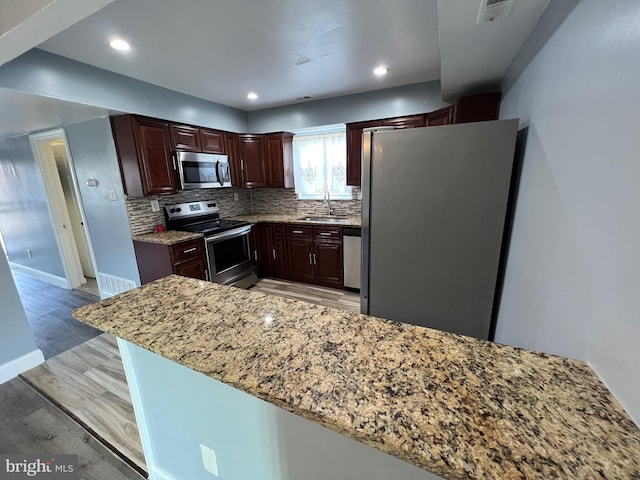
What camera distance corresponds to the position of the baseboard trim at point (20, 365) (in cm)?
199

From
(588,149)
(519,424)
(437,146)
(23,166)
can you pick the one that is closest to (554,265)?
(588,149)

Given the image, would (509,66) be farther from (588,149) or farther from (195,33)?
(195,33)

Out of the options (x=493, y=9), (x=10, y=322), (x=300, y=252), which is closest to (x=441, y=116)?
(x=493, y=9)

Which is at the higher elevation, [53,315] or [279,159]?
[279,159]

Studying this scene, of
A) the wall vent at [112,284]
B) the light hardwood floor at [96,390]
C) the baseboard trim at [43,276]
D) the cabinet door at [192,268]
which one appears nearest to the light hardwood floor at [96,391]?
the light hardwood floor at [96,390]

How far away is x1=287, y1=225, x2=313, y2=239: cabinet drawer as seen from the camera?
3.44 meters

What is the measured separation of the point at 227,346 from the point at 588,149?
A: 1.17 metres

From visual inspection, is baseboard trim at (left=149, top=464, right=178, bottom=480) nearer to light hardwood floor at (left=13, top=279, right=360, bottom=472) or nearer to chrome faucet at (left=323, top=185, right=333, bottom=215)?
light hardwood floor at (left=13, top=279, right=360, bottom=472)

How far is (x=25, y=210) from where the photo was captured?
3732 mm

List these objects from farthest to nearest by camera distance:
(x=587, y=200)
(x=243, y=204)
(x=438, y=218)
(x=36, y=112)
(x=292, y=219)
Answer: (x=243, y=204), (x=292, y=219), (x=36, y=112), (x=438, y=218), (x=587, y=200)

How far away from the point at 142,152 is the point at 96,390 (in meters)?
2.15

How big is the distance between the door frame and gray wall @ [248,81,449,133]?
2.39 m

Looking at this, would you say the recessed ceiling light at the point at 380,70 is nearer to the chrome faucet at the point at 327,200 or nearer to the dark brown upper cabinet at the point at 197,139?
the chrome faucet at the point at 327,200

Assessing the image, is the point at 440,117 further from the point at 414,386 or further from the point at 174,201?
the point at 174,201
